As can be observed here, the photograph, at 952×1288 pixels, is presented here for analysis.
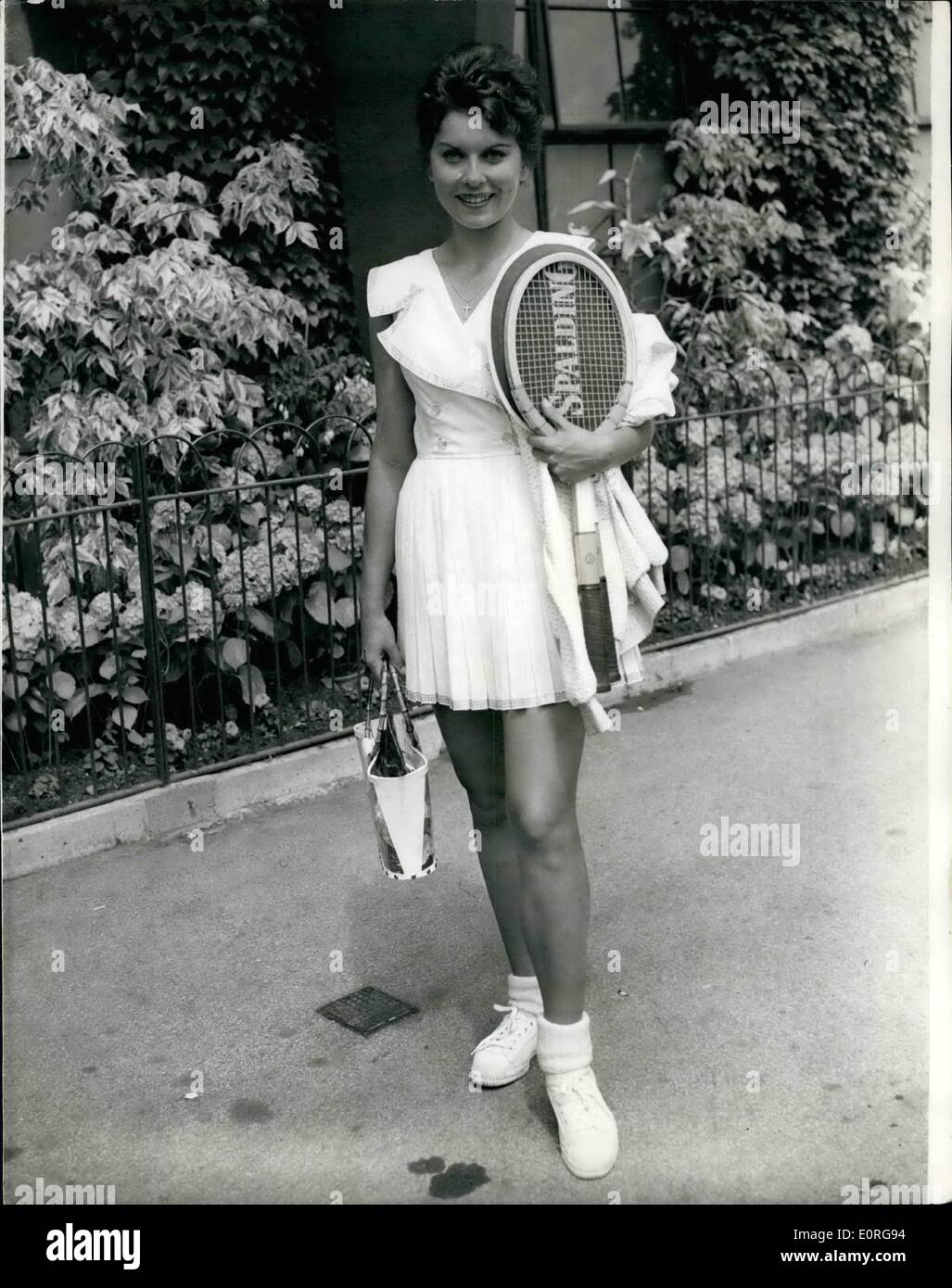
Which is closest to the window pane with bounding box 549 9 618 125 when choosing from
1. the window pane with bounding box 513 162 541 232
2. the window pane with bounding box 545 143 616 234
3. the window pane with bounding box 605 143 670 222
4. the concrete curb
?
the window pane with bounding box 545 143 616 234

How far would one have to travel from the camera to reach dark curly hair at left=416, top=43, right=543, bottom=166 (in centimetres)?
267

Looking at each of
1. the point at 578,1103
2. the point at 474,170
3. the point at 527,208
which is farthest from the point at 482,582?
the point at 527,208

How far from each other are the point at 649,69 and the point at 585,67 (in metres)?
0.55

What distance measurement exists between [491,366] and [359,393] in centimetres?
402

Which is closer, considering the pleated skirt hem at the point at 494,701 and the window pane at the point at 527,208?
the pleated skirt hem at the point at 494,701

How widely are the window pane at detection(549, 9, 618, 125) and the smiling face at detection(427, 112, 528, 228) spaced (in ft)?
21.9

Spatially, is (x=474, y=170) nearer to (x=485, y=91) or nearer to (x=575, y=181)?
(x=485, y=91)

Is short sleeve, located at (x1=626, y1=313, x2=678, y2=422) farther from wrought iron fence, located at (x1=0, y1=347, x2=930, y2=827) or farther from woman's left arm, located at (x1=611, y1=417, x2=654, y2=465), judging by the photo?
wrought iron fence, located at (x1=0, y1=347, x2=930, y2=827)

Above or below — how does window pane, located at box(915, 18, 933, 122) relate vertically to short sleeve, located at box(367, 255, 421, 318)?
above

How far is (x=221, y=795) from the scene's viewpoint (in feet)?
17.2

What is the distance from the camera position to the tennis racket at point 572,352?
2605mm

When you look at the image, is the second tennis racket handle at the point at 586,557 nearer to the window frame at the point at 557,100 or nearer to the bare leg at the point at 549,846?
the bare leg at the point at 549,846

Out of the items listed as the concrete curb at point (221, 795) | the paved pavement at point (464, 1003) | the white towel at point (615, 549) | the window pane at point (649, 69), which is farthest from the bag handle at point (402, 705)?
the window pane at point (649, 69)

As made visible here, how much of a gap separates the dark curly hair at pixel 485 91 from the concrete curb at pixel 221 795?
2985 mm
